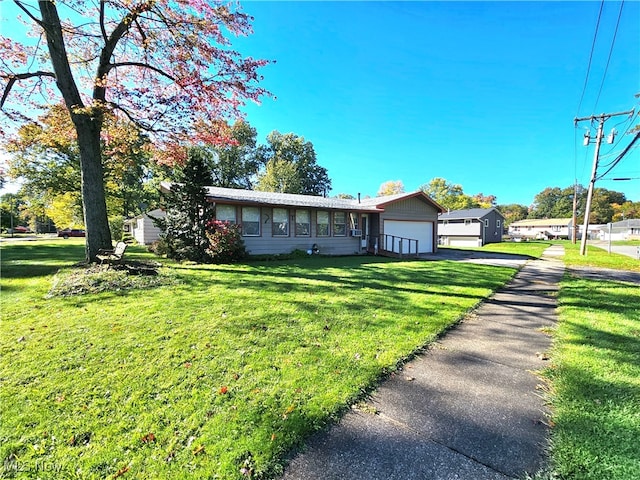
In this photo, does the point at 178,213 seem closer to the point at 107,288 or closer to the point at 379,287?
the point at 107,288

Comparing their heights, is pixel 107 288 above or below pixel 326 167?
below

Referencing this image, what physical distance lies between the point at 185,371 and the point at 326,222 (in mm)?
12743

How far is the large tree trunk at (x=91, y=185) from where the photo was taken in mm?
8156

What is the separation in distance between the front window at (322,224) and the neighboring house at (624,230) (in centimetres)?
4787

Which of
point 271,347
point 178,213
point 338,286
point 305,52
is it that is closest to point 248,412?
point 271,347

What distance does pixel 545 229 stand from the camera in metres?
61.3

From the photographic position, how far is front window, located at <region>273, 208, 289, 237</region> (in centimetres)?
1359

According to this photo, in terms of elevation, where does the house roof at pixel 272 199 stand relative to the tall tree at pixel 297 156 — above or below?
below

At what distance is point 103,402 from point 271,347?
164 cm

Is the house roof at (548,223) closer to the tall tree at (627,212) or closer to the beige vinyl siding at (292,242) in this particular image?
the tall tree at (627,212)

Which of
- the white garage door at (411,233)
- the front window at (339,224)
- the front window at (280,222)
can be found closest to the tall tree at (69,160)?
the front window at (280,222)

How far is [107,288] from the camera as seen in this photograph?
5828 millimetres

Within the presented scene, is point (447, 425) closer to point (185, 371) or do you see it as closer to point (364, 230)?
point (185, 371)

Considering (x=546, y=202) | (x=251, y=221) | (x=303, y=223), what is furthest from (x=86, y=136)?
(x=546, y=202)
